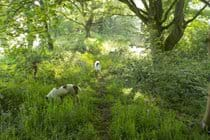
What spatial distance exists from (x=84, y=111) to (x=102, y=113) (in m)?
0.70

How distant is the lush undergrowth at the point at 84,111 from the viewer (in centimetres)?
625

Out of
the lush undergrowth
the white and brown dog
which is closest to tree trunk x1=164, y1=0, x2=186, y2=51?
the lush undergrowth

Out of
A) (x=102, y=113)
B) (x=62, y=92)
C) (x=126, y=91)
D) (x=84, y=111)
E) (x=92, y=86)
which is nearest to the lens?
(x=84, y=111)

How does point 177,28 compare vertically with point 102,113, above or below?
above

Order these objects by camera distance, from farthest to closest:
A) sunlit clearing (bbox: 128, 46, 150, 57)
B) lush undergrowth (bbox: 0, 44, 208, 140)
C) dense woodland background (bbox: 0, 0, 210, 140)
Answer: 1. sunlit clearing (bbox: 128, 46, 150, 57)
2. dense woodland background (bbox: 0, 0, 210, 140)
3. lush undergrowth (bbox: 0, 44, 208, 140)

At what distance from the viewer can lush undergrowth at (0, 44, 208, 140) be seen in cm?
625

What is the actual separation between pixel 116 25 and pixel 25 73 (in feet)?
82.0

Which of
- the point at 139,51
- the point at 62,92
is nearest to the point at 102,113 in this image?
the point at 62,92

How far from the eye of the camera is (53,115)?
6906 millimetres

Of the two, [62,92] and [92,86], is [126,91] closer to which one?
[92,86]

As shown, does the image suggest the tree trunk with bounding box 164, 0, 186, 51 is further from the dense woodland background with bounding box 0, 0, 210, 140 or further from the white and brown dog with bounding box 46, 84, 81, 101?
the white and brown dog with bounding box 46, 84, 81, 101

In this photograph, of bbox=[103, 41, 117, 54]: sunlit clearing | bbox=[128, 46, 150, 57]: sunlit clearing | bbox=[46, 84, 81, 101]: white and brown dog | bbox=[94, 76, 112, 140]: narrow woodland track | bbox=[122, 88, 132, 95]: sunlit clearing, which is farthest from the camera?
bbox=[103, 41, 117, 54]: sunlit clearing

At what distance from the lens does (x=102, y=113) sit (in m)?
7.81

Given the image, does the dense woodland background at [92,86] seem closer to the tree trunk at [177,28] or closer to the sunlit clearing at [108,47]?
the tree trunk at [177,28]
